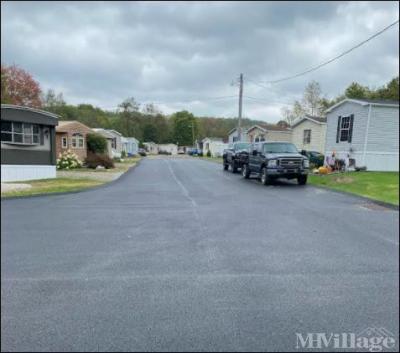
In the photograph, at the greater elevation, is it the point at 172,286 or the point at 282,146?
the point at 282,146

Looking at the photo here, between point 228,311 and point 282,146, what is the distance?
12396mm

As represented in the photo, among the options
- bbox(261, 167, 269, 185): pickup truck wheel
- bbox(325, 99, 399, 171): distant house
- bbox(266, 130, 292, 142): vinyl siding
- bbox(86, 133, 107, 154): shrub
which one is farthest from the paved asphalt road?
bbox(266, 130, 292, 142): vinyl siding

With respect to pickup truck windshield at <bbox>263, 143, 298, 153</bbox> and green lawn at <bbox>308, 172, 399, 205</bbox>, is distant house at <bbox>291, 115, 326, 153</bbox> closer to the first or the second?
green lawn at <bbox>308, 172, 399, 205</bbox>

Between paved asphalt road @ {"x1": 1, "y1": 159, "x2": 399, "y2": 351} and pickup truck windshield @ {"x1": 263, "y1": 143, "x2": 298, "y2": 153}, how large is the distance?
7.24 metres

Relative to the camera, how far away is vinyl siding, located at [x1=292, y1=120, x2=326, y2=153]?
23516mm

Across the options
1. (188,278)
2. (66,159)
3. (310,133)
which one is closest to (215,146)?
(310,133)

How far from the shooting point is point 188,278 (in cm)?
388

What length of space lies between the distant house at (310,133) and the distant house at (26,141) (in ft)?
76.2

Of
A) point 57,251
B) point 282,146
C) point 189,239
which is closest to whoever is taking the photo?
point 57,251

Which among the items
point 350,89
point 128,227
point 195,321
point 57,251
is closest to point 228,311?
point 195,321

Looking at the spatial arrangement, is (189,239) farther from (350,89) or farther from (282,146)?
(350,89)

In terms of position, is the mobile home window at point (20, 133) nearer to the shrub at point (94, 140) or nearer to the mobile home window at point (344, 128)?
the shrub at point (94, 140)

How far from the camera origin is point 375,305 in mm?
3213

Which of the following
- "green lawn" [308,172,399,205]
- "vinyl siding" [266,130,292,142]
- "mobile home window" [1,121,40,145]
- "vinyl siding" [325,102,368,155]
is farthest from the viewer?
"vinyl siding" [266,130,292,142]
